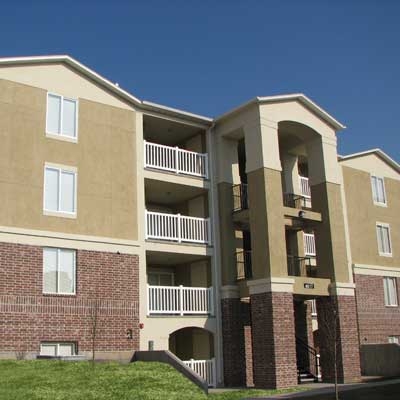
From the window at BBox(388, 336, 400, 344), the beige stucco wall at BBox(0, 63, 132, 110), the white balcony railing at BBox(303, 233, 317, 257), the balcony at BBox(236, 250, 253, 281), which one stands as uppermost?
the beige stucco wall at BBox(0, 63, 132, 110)

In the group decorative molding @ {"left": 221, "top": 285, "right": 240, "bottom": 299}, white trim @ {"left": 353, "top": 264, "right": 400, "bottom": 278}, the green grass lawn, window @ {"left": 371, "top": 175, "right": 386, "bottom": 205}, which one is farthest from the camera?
window @ {"left": 371, "top": 175, "right": 386, "bottom": 205}

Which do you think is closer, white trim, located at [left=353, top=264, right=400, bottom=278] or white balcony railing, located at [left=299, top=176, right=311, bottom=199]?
white balcony railing, located at [left=299, top=176, right=311, bottom=199]

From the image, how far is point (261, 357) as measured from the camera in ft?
78.7

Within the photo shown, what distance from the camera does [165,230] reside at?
26.0m

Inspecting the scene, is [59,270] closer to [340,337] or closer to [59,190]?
[59,190]

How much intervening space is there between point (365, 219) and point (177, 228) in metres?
12.9

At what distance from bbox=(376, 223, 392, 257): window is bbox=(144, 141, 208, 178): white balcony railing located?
1246 cm

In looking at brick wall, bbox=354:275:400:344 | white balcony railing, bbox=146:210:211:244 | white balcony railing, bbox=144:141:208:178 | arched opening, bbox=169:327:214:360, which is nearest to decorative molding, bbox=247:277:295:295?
arched opening, bbox=169:327:214:360

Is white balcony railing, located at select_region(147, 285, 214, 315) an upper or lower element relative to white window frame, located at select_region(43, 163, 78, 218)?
lower

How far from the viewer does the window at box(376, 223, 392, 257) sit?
115ft

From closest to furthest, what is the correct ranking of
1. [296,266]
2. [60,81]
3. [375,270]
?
[60,81] → [296,266] → [375,270]

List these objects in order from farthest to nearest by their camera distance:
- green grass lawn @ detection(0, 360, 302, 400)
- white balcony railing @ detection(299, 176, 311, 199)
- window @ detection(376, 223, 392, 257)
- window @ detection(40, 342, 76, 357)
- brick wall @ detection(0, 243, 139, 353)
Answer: window @ detection(376, 223, 392, 257)
white balcony railing @ detection(299, 176, 311, 199)
window @ detection(40, 342, 76, 357)
brick wall @ detection(0, 243, 139, 353)
green grass lawn @ detection(0, 360, 302, 400)

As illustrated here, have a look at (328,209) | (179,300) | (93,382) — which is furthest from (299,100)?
(93,382)

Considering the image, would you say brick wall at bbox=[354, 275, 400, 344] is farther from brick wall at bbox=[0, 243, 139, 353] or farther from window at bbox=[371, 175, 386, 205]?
brick wall at bbox=[0, 243, 139, 353]
